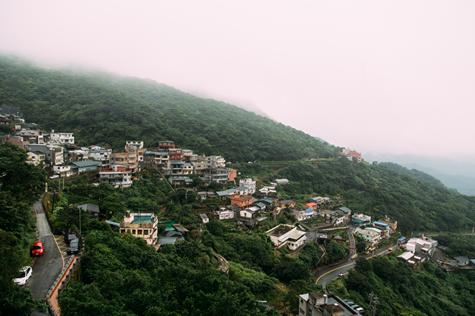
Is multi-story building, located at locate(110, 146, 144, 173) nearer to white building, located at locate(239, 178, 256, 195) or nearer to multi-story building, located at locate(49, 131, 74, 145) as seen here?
multi-story building, located at locate(49, 131, 74, 145)

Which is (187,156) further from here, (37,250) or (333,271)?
(37,250)

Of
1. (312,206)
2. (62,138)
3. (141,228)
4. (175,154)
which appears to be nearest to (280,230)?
(312,206)

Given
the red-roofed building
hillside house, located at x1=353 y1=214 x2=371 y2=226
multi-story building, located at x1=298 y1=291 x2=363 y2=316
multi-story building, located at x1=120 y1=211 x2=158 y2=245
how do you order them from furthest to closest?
hillside house, located at x1=353 y1=214 x2=371 y2=226, the red-roofed building, multi-story building, located at x1=120 y1=211 x2=158 y2=245, multi-story building, located at x1=298 y1=291 x2=363 y2=316

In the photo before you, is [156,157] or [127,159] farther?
[156,157]

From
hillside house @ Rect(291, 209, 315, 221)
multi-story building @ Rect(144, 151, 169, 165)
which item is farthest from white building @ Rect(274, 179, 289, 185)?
multi-story building @ Rect(144, 151, 169, 165)

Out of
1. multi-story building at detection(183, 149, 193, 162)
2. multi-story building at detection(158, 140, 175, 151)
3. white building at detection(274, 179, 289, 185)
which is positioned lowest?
white building at detection(274, 179, 289, 185)

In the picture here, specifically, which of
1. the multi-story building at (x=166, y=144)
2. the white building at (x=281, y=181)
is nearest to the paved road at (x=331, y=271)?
the white building at (x=281, y=181)

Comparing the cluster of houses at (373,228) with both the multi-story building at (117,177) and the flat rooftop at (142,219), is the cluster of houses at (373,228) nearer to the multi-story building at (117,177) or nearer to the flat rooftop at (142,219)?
the flat rooftop at (142,219)
